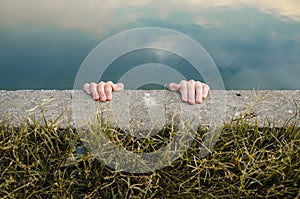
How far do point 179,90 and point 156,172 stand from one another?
0.80 m

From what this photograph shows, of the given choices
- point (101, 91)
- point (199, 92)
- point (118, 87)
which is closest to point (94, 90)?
point (101, 91)

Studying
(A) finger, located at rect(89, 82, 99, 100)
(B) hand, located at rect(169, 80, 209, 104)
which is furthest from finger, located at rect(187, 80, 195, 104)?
(A) finger, located at rect(89, 82, 99, 100)

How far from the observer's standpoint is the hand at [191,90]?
2.85 metres

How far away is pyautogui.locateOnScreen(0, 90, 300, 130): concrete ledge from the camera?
104 inches

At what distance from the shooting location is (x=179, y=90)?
2930 mm

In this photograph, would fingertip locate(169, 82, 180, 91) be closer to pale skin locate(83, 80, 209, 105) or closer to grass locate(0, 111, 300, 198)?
pale skin locate(83, 80, 209, 105)

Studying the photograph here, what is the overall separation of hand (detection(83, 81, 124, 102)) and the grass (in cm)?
46

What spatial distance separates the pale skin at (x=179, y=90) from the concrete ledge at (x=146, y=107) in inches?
1.4

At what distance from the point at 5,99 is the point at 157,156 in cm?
116

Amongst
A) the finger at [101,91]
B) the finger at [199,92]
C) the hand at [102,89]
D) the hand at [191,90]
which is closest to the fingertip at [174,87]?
the hand at [191,90]

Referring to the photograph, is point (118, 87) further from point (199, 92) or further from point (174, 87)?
point (199, 92)

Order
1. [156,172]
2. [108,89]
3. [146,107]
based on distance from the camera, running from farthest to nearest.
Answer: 1. [108,89]
2. [146,107]
3. [156,172]

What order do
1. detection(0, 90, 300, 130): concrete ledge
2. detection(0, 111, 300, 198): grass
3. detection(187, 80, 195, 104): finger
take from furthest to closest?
detection(187, 80, 195, 104): finger → detection(0, 90, 300, 130): concrete ledge → detection(0, 111, 300, 198): grass

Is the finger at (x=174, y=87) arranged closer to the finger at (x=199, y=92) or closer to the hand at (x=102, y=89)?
the finger at (x=199, y=92)
